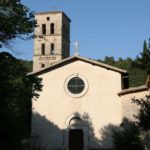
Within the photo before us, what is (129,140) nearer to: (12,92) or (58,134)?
(58,134)

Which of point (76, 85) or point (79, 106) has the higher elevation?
point (76, 85)

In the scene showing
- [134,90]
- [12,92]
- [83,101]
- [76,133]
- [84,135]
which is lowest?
[84,135]

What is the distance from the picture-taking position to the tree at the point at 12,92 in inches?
618

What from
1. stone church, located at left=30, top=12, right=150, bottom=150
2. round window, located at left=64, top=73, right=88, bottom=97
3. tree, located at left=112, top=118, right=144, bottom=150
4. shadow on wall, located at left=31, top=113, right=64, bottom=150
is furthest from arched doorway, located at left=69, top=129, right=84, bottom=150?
tree, located at left=112, top=118, right=144, bottom=150

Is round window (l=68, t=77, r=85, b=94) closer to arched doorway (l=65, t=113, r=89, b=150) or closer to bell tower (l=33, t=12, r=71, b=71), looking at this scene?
arched doorway (l=65, t=113, r=89, b=150)

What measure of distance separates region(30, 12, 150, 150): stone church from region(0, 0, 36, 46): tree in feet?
42.5

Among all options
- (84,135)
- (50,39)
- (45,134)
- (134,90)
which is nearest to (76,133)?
(84,135)

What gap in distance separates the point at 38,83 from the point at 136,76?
947 inches

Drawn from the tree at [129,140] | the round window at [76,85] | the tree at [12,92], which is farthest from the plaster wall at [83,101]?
the tree at [12,92]

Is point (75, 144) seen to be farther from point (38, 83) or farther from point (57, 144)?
point (38, 83)

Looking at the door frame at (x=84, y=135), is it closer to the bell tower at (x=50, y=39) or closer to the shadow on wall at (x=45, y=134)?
the shadow on wall at (x=45, y=134)

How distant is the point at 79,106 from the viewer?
94.4 ft

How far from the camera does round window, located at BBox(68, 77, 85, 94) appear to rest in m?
29.2

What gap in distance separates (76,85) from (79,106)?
1478mm
